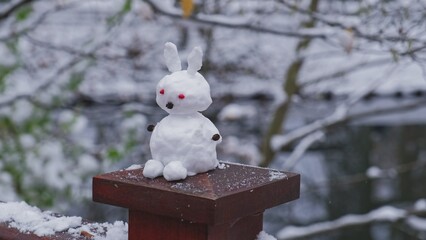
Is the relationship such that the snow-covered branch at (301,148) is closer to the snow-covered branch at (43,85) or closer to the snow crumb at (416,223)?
the snow crumb at (416,223)

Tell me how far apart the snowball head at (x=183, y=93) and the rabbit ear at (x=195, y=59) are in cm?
1

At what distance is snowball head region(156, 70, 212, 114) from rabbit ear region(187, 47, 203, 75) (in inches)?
0.5

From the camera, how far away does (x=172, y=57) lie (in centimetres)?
88

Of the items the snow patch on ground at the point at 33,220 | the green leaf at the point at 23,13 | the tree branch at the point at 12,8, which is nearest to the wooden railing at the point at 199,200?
the snow patch on ground at the point at 33,220

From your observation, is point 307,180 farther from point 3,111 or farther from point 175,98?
point 175,98

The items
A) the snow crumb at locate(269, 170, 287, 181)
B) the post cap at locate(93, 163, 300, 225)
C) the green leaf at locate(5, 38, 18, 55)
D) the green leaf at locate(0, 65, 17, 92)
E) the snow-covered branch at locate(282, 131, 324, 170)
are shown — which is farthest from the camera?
the snow-covered branch at locate(282, 131, 324, 170)

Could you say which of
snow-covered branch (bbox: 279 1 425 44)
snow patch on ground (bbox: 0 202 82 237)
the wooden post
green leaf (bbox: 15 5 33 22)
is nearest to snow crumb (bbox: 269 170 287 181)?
the wooden post

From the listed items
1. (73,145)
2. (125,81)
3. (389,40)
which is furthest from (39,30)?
(389,40)

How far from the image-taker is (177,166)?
745 mm

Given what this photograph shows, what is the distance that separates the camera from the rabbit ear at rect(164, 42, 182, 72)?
2.84ft

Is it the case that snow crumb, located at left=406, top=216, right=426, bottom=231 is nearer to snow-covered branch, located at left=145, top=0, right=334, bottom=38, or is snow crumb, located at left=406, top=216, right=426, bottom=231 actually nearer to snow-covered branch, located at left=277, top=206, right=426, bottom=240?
snow-covered branch, located at left=277, top=206, right=426, bottom=240

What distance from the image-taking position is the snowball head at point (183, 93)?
2.73 ft

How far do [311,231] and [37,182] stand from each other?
1.54 metres

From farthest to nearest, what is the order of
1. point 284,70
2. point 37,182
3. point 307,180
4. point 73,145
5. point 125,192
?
point 307,180 < point 284,70 < point 73,145 < point 37,182 < point 125,192
